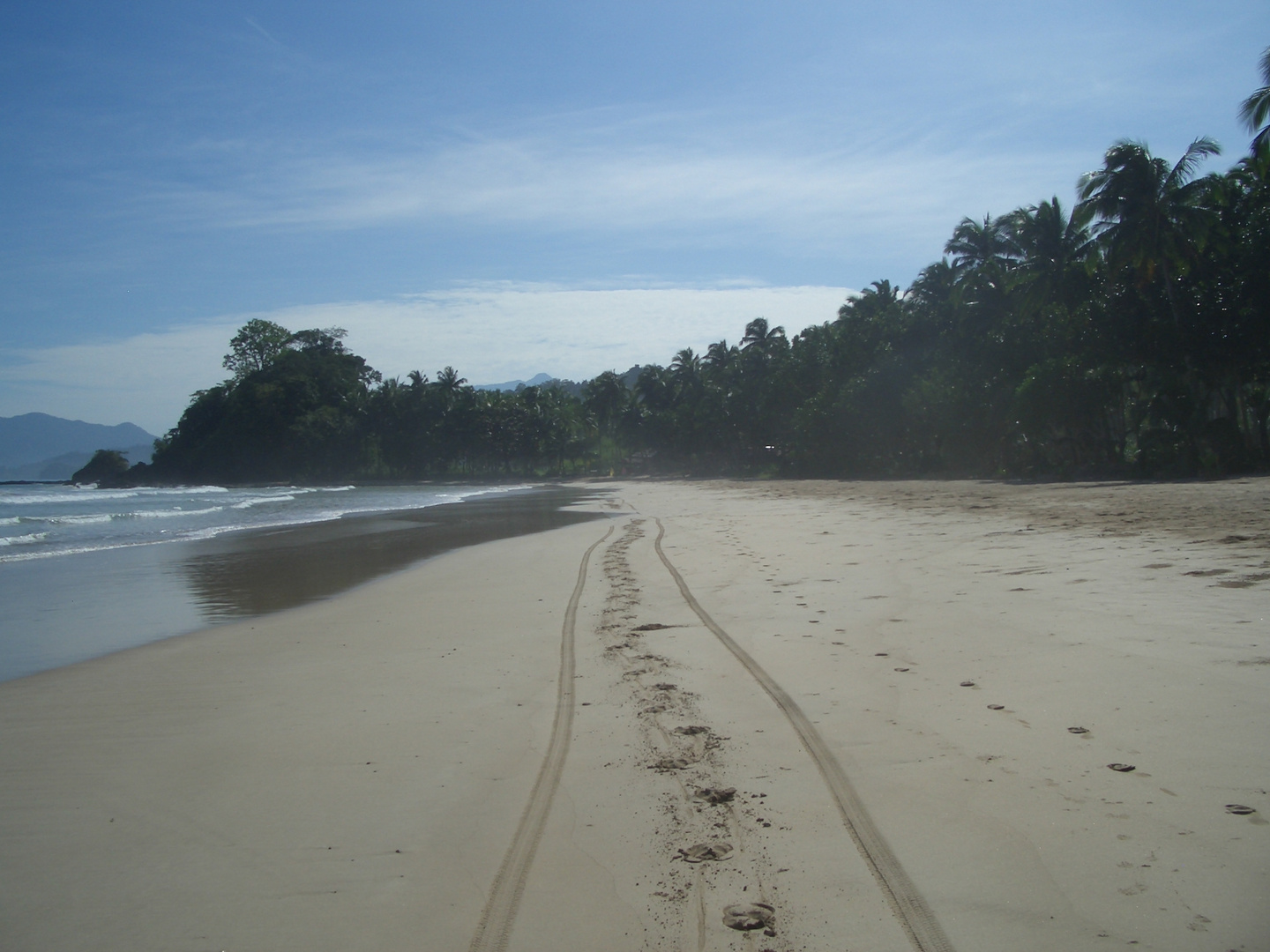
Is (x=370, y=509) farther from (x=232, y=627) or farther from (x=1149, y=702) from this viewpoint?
(x=1149, y=702)

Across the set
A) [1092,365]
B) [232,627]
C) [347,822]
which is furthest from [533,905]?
[1092,365]

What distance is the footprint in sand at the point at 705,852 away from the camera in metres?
2.90

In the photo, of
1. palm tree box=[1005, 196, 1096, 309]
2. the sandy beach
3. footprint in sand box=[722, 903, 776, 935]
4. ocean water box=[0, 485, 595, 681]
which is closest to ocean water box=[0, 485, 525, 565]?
ocean water box=[0, 485, 595, 681]

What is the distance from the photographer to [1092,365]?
25.4 metres

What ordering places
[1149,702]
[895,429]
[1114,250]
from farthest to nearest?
[895,429]
[1114,250]
[1149,702]

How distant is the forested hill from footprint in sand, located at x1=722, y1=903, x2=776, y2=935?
79.1ft

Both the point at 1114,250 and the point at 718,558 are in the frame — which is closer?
the point at 718,558

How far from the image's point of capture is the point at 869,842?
2.92 meters

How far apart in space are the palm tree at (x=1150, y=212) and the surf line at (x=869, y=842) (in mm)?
25134

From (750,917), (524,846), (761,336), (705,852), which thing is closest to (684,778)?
(705,852)

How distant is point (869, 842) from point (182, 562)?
551 inches

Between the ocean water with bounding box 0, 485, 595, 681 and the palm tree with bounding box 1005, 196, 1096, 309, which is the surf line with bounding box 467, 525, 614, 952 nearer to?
the ocean water with bounding box 0, 485, 595, 681

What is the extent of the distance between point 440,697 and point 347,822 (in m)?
1.71

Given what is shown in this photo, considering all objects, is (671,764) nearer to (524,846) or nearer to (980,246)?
(524,846)
